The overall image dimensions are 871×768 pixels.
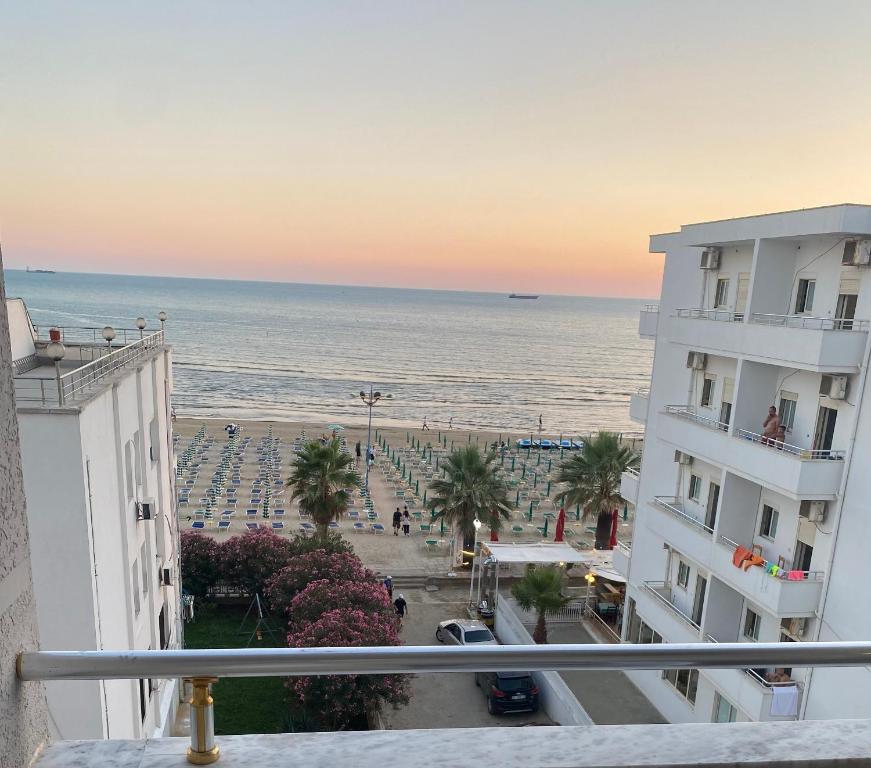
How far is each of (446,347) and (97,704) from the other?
95009 millimetres

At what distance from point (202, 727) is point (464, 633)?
597 inches

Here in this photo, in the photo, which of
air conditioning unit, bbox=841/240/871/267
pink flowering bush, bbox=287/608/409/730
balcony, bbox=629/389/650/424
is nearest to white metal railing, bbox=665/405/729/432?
balcony, bbox=629/389/650/424

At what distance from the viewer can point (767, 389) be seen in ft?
42.2

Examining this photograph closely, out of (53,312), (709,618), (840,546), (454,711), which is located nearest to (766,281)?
(840,546)

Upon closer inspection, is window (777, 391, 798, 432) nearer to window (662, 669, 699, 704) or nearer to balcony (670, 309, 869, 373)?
balcony (670, 309, 869, 373)

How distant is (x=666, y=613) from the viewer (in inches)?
572

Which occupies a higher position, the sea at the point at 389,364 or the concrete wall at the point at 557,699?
the concrete wall at the point at 557,699

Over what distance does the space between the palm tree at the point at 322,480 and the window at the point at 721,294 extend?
10.9m

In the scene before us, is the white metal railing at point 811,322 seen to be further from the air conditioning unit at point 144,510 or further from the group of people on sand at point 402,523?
the group of people on sand at point 402,523

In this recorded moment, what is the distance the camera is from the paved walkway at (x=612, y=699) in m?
13.4

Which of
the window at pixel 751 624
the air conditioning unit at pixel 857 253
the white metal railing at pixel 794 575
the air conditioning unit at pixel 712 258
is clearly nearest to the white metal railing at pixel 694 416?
the white metal railing at pixel 794 575

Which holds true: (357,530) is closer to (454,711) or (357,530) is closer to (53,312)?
(454,711)

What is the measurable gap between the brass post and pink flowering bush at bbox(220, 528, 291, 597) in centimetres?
1685

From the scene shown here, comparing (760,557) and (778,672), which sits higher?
(760,557)
